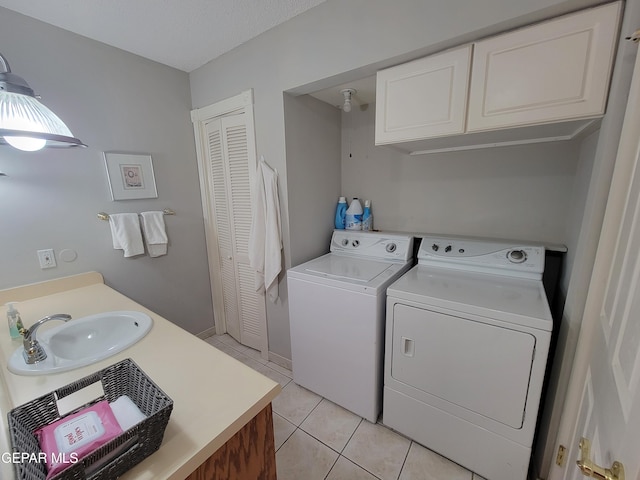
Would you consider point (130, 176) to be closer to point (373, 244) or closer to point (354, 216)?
point (354, 216)

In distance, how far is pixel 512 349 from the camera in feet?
3.73

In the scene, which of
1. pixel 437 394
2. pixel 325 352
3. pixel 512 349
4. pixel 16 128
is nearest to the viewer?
pixel 16 128

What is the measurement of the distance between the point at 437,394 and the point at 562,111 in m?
1.39

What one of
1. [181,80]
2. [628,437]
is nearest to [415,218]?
[628,437]

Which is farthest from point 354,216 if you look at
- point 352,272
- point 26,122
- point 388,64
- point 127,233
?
point 26,122

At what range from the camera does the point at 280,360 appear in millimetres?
2230

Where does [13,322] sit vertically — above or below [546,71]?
below

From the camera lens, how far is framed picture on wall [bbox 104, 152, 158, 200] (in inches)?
73.7

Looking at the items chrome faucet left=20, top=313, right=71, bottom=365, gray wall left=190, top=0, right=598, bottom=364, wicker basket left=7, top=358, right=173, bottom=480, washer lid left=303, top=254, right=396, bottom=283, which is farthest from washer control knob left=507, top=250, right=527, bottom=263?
chrome faucet left=20, top=313, right=71, bottom=365

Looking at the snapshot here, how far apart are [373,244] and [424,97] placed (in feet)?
3.29

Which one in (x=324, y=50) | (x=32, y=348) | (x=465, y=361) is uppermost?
(x=324, y=50)

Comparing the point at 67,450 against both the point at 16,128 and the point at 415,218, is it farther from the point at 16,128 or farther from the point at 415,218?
the point at 415,218

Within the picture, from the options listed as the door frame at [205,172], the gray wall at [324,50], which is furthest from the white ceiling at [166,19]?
the door frame at [205,172]

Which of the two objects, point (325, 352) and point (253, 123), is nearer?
point (325, 352)
